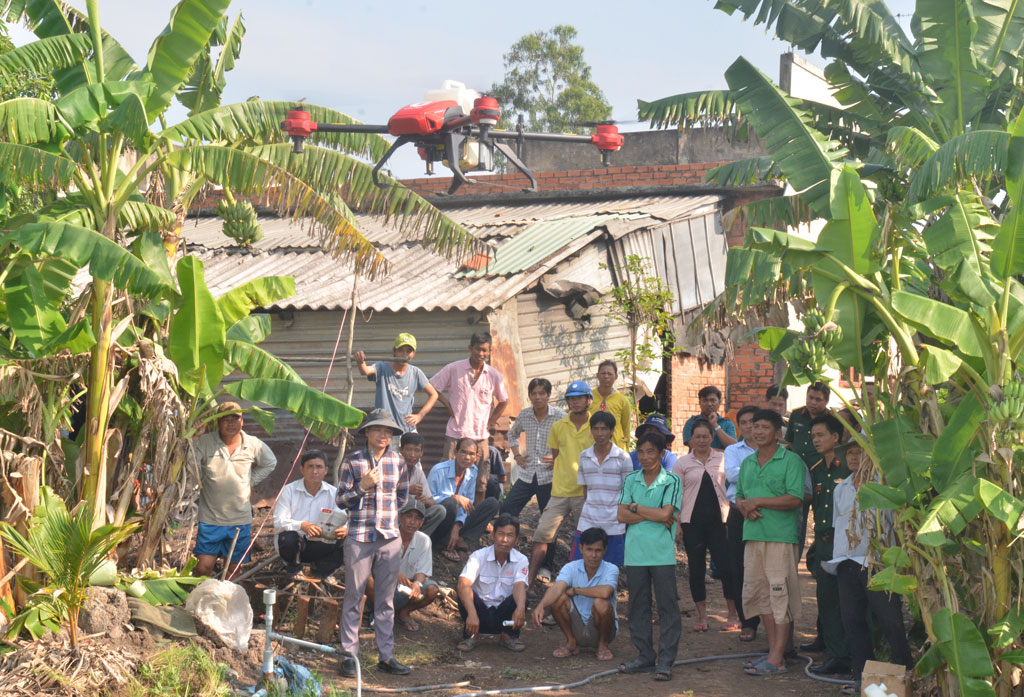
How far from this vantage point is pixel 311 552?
9.09 metres

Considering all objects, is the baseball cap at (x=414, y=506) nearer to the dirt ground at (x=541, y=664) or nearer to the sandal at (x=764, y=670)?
the dirt ground at (x=541, y=664)

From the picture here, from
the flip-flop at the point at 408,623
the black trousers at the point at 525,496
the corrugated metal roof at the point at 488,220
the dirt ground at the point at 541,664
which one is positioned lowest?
the dirt ground at the point at 541,664

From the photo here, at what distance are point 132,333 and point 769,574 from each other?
5.07 m

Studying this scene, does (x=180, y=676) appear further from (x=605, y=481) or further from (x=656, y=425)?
(x=656, y=425)

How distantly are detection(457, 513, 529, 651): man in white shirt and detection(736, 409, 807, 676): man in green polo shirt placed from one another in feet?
6.25

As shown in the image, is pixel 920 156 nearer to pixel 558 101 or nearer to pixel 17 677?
pixel 17 677

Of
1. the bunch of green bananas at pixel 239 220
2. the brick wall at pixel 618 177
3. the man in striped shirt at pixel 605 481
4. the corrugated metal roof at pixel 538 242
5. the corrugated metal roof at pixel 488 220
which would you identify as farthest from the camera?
the brick wall at pixel 618 177

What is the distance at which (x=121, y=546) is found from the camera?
8.23m

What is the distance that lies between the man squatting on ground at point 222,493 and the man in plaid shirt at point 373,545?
1084 mm

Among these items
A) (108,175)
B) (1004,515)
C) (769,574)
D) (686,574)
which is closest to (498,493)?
(686,574)

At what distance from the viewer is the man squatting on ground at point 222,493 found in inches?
352

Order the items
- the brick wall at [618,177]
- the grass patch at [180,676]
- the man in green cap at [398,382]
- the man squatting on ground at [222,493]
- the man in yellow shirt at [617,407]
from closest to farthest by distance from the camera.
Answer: the grass patch at [180,676] → the man squatting on ground at [222,493] → the man in green cap at [398,382] → the man in yellow shirt at [617,407] → the brick wall at [618,177]

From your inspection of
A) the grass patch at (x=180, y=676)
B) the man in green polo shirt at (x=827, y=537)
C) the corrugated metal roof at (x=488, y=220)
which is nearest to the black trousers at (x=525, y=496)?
the man in green polo shirt at (x=827, y=537)

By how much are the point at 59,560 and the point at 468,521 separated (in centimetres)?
414
